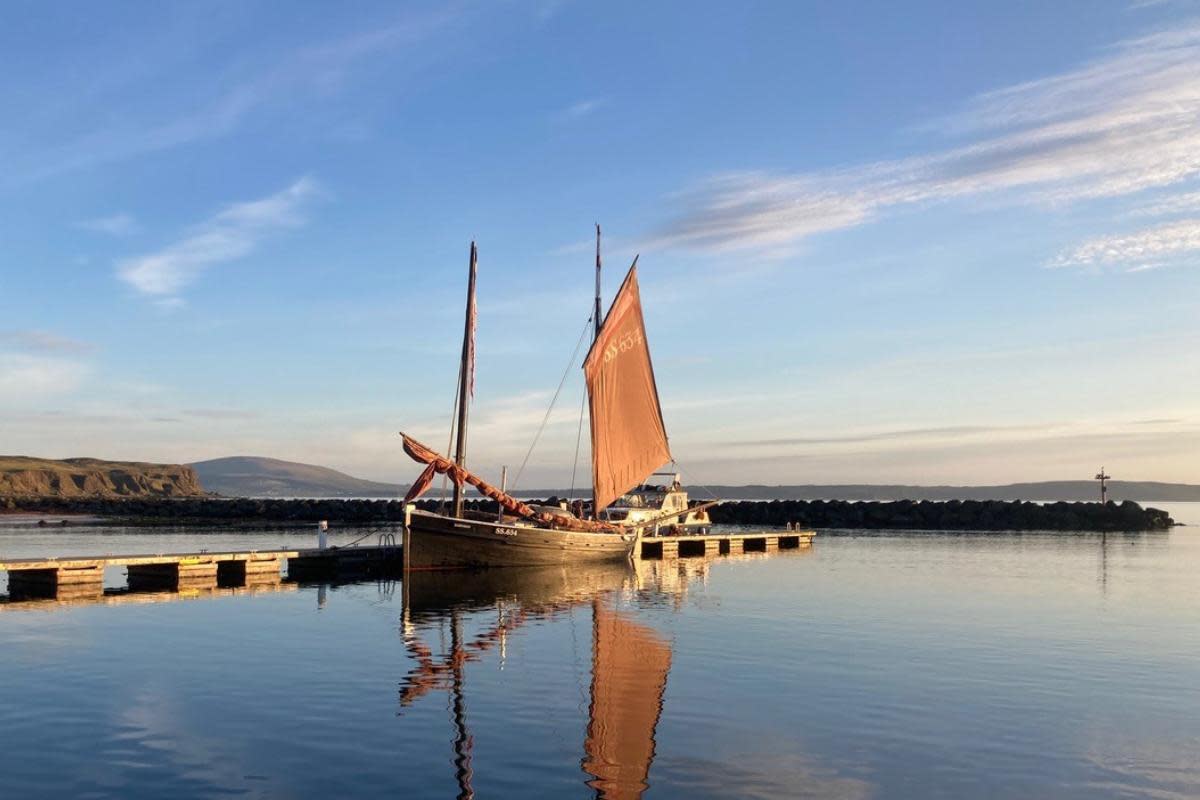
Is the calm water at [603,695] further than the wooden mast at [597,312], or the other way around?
the wooden mast at [597,312]

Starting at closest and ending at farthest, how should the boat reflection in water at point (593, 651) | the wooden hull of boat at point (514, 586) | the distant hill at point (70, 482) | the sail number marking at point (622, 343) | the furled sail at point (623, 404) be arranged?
the boat reflection in water at point (593, 651) → the wooden hull of boat at point (514, 586) → the furled sail at point (623, 404) → the sail number marking at point (622, 343) → the distant hill at point (70, 482)

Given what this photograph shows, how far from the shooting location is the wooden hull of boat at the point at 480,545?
153 feet

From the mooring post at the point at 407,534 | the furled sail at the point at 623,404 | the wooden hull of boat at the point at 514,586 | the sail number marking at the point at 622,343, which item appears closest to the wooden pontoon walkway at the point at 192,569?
the mooring post at the point at 407,534

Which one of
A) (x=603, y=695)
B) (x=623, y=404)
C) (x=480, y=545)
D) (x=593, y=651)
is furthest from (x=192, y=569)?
(x=603, y=695)

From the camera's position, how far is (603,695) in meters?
21.6

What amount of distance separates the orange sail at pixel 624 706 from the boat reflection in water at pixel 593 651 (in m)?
0.02

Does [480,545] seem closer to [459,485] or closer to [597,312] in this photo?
[459,485]

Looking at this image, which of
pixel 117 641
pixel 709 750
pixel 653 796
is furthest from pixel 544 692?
pixel 117 641

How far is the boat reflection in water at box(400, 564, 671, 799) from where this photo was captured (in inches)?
649

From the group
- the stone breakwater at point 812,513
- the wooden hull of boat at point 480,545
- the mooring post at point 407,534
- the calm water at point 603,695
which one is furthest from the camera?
the stone breakwater at point 812,513

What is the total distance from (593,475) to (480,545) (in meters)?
9.85

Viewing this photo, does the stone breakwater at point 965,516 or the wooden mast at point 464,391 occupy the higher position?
the wooden mast at point 464,391

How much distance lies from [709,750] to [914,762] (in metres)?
3.23

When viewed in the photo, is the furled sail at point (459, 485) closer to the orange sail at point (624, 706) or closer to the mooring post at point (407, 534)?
the mooring post at point (407, 534)
